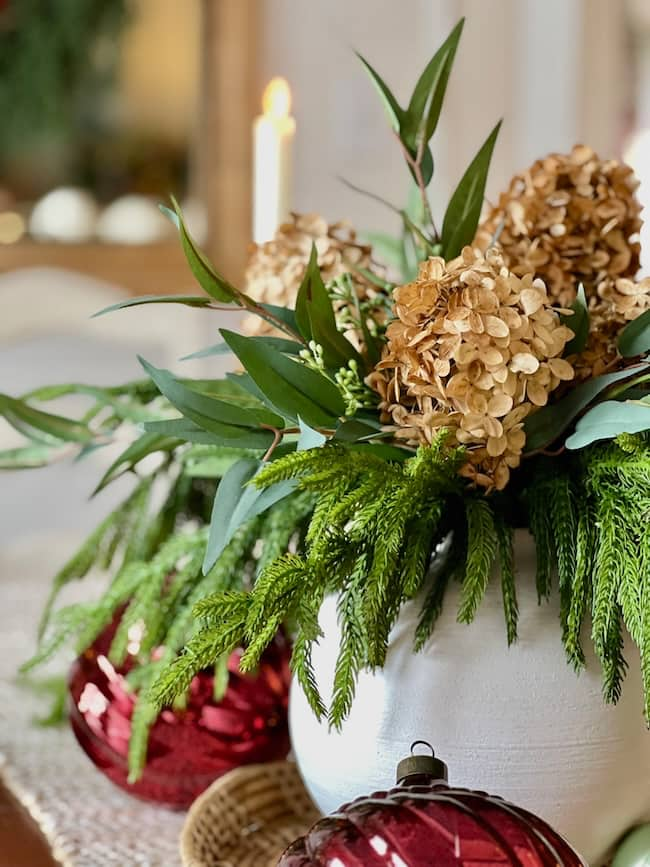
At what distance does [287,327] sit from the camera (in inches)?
17.9

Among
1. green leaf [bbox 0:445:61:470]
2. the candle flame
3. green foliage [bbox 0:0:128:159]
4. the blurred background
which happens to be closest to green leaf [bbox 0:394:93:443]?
green leaf [bbox 0:445:61:470]

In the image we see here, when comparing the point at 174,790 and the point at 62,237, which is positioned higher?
the point at 62,237

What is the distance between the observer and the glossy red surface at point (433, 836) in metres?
0.34

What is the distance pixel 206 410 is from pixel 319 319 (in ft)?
0.19

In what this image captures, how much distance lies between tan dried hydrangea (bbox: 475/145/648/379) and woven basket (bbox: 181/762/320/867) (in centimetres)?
28

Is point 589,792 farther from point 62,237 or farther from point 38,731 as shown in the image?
point 62,237

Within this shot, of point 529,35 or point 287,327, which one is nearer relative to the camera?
point 287,327

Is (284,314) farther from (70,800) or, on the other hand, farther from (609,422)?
(70,800)

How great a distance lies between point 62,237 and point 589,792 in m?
1.76

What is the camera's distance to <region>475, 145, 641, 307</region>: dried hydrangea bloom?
53 centimetres

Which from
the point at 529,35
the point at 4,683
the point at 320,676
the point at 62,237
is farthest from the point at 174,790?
the point at 529,35

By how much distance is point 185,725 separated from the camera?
21.6 inches

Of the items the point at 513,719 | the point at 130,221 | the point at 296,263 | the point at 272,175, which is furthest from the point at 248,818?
the point at 130,221

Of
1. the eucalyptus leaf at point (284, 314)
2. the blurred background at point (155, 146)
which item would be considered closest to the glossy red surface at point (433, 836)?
the eucalyptus leaf at point (284, 314)
